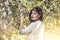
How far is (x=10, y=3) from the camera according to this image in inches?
63.4

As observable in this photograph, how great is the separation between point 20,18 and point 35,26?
14cm

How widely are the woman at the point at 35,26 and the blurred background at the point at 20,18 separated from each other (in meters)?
0.03

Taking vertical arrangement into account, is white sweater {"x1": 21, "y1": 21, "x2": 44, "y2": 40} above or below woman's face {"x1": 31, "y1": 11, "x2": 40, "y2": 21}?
below

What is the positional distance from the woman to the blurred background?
1.2 inches

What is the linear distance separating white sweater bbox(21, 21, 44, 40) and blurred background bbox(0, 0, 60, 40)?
3 centimetres

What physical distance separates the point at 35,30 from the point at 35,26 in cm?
3

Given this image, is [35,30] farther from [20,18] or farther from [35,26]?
[20,18]

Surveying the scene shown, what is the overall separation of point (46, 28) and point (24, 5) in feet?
0.86

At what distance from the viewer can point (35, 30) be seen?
1595 mm

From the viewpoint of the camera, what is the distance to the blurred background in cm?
159

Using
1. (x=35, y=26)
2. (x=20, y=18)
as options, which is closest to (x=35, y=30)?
(x=35, y=26)

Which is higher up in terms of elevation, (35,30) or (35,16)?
(35,16)

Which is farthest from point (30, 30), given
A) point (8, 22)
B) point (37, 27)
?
point (8, 22)

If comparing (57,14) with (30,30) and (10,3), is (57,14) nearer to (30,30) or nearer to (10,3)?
(30,30)
